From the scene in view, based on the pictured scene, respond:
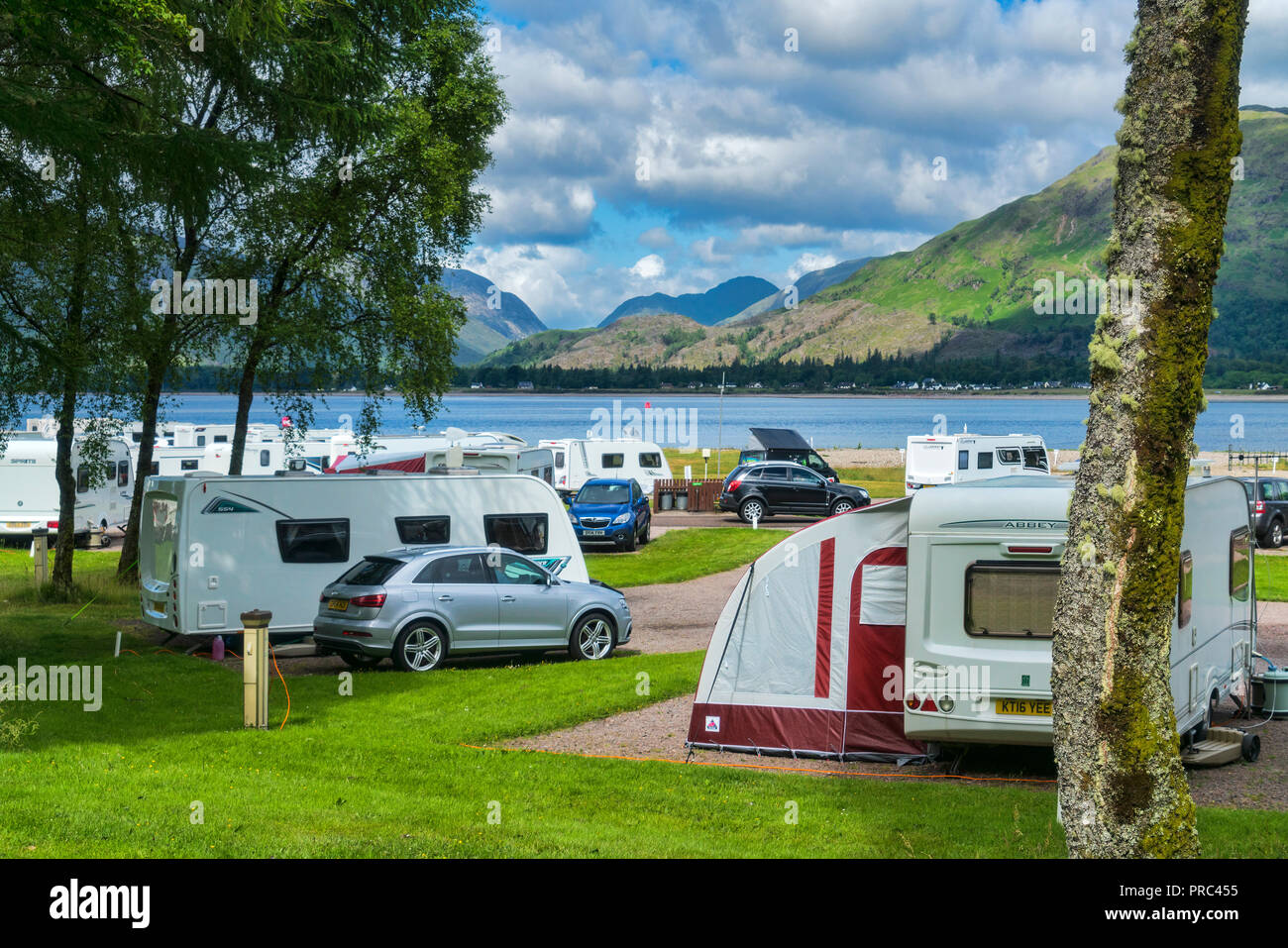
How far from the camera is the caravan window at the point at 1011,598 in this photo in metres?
9.58

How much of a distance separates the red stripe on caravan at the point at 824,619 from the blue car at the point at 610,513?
1895 cm

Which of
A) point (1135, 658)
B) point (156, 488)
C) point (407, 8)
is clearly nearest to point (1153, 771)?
point (1135, 658)

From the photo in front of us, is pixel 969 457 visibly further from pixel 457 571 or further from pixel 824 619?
pixel 824 619

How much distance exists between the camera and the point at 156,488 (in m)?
16.8

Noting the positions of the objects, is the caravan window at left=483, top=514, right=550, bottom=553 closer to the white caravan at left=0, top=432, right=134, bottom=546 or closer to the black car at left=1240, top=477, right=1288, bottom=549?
the white caravan at left=0, top=432, right=134, bottom=546

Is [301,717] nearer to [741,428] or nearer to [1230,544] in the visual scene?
[1230,544]

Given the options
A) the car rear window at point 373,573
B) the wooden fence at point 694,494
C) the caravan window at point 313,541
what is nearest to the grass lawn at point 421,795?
the car rear window at point 373,573

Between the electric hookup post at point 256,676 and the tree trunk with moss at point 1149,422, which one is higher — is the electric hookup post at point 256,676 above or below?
below

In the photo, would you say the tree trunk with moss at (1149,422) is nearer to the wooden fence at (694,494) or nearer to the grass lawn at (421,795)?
the grass lawn at (421,795)

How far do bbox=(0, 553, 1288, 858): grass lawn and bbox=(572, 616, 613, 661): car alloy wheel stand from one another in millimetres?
2651

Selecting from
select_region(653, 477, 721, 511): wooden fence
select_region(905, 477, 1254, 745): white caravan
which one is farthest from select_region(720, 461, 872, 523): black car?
select_region(905, 477, 1254, 745): white caravan

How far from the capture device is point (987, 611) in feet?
31.9

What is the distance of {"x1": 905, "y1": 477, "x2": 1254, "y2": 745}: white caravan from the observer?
957cm

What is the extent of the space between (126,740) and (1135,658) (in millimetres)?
8371
